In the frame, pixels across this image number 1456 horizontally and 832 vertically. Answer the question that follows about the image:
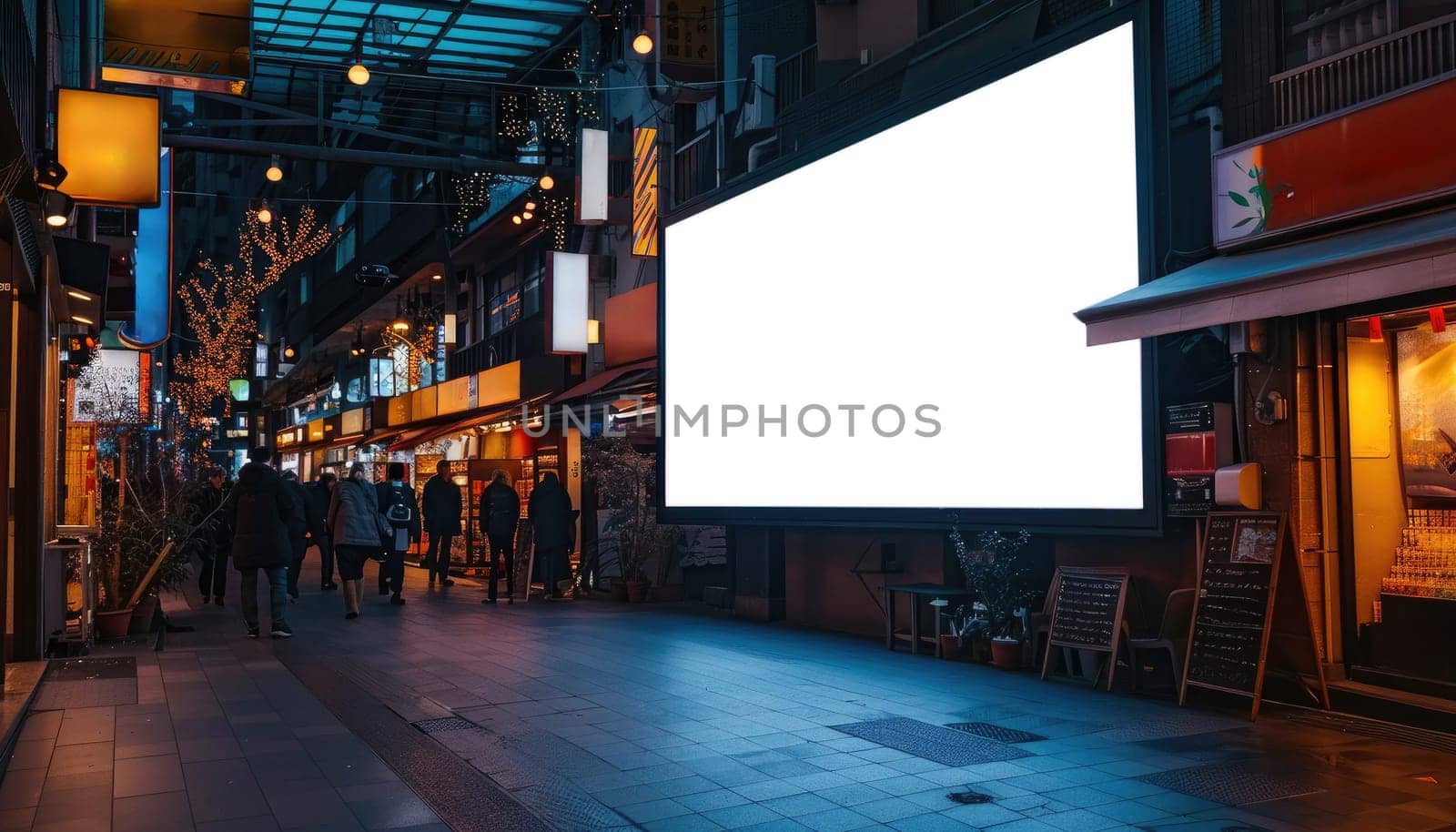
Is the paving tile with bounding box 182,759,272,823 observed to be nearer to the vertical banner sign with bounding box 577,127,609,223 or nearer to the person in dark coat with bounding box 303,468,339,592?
the person in dark coat with bounding box 303,468,339,592

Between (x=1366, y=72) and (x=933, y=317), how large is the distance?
13.4ft

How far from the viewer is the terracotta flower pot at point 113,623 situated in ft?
44.1

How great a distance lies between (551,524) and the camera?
17781 millimetres

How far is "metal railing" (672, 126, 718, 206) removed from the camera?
18469 millimetres

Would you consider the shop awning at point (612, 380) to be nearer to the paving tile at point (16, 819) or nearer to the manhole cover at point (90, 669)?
the manhole cover at point (90, 669)

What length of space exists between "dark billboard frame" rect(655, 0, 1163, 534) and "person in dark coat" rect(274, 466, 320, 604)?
5280 mm

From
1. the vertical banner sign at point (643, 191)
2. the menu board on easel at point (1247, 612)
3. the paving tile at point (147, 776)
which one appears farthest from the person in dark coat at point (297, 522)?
the menu board on easel at point (1247, 612)

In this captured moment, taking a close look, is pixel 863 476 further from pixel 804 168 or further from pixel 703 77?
pixel 703 77

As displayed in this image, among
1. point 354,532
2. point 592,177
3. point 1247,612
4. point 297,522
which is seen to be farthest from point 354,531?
point 1247,612

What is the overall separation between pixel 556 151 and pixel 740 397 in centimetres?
1080

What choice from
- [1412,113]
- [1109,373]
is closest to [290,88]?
[1109,373]

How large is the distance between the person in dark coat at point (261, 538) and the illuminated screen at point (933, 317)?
14.8 feet

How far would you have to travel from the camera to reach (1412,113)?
7.60m

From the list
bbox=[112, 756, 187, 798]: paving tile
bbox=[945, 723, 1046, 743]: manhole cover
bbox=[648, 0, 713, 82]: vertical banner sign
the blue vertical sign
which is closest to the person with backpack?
the blue vertical sign
